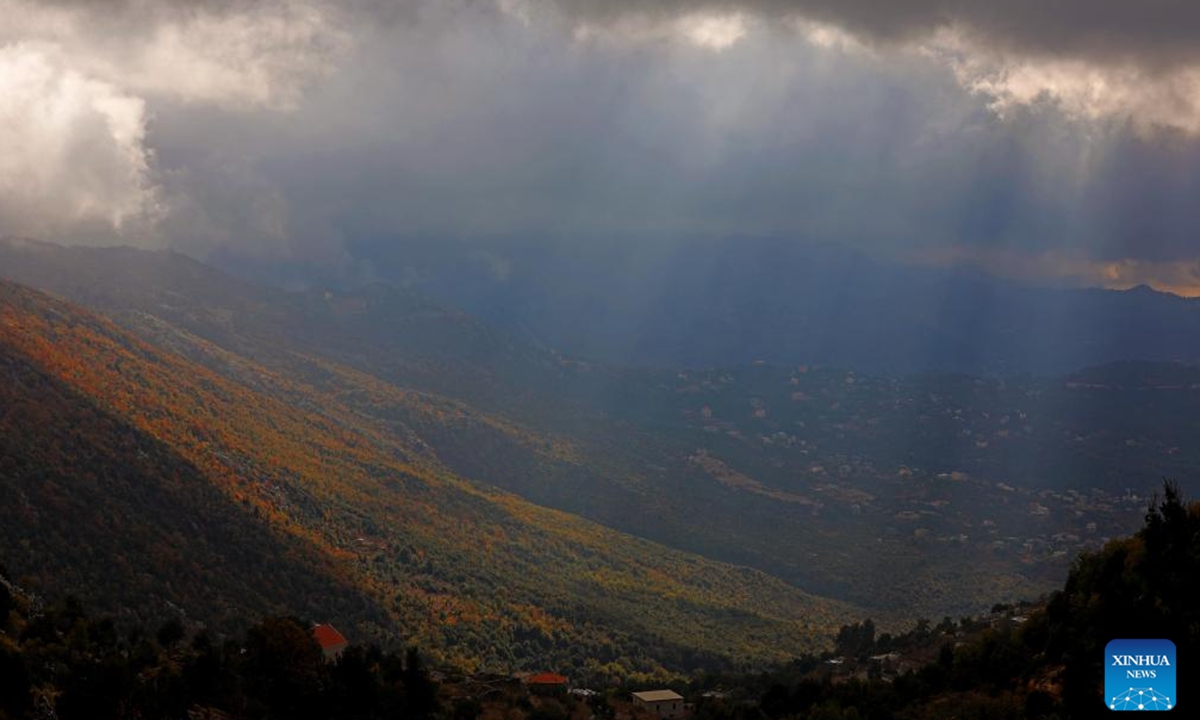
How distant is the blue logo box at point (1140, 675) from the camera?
112 ft

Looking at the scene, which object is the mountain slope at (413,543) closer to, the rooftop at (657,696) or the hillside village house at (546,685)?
the hillside village house at (546,685)

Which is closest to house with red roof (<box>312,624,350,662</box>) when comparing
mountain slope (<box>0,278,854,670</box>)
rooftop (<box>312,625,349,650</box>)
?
rooftop (<box>312,625,349,650</box>)

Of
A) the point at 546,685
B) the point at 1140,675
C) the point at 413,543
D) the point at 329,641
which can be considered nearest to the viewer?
the point at 1140,675

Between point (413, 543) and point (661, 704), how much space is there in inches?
2772

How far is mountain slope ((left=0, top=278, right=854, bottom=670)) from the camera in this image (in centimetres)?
11006

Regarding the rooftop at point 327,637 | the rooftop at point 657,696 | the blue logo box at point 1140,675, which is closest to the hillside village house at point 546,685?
the rooftop at point 657,696

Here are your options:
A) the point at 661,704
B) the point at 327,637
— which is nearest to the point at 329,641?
the point at 327,637

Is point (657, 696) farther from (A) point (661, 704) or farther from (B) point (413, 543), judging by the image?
(B) point (413, 543)

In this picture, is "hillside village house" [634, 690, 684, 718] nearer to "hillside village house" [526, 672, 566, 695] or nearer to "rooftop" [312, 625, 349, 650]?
"hillside village house" [526, 672, 566, 695]

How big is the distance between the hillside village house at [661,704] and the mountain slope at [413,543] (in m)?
35.2

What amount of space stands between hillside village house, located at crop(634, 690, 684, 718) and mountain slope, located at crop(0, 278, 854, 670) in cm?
3521

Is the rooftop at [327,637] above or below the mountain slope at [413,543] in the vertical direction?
below

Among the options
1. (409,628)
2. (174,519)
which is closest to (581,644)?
(409,628)

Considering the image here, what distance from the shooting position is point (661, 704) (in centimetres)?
6906
